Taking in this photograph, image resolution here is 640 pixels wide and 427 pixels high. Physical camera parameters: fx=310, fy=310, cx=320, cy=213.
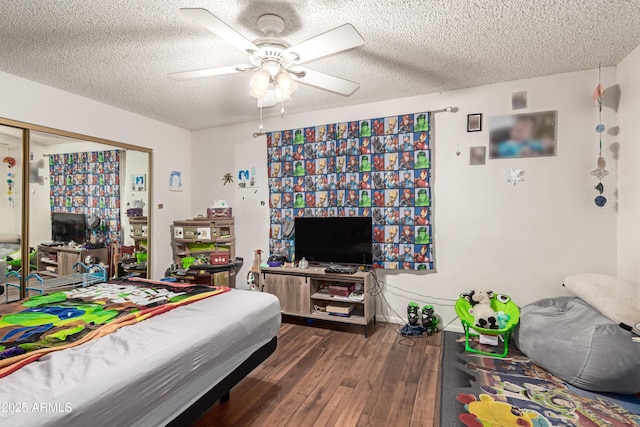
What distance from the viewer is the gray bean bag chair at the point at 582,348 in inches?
76.8

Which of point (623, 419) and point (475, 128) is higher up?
point (475, 128)

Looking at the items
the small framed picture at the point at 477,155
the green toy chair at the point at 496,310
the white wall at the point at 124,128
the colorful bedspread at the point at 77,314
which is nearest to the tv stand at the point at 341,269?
the green toy chair at the point at 496,310

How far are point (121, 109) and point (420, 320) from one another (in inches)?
160

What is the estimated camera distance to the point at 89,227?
3.30m

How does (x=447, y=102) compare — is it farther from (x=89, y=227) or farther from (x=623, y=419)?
(x=89, y=227)

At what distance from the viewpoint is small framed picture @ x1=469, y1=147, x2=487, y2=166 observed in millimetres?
3020

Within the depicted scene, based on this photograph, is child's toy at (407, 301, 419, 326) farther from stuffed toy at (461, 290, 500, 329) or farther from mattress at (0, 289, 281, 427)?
mattress at (0, 289, 281, 427)

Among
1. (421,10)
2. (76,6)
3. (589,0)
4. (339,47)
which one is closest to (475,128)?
(589,0)

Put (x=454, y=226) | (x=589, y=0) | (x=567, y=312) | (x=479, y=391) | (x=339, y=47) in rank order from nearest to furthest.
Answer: (x=339, y=47) < (x=589, y=0) < (x=479, y=391) < (x=567, y=312) < (x=454, y=226)

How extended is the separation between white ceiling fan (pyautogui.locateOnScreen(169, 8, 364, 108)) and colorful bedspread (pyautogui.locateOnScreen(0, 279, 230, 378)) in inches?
56.0

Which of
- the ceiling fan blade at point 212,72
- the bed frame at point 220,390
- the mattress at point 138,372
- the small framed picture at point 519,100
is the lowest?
the bed frame at point 220,390

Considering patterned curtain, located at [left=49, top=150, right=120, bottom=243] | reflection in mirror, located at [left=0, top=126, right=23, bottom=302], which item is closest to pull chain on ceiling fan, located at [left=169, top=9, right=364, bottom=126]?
reflection in mirror, located at [left=0, top=126, right=23, bottom=302]

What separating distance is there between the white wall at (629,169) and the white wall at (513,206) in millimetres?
84

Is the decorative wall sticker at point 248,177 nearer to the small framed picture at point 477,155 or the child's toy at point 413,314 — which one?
the child's toy at point 413,314
